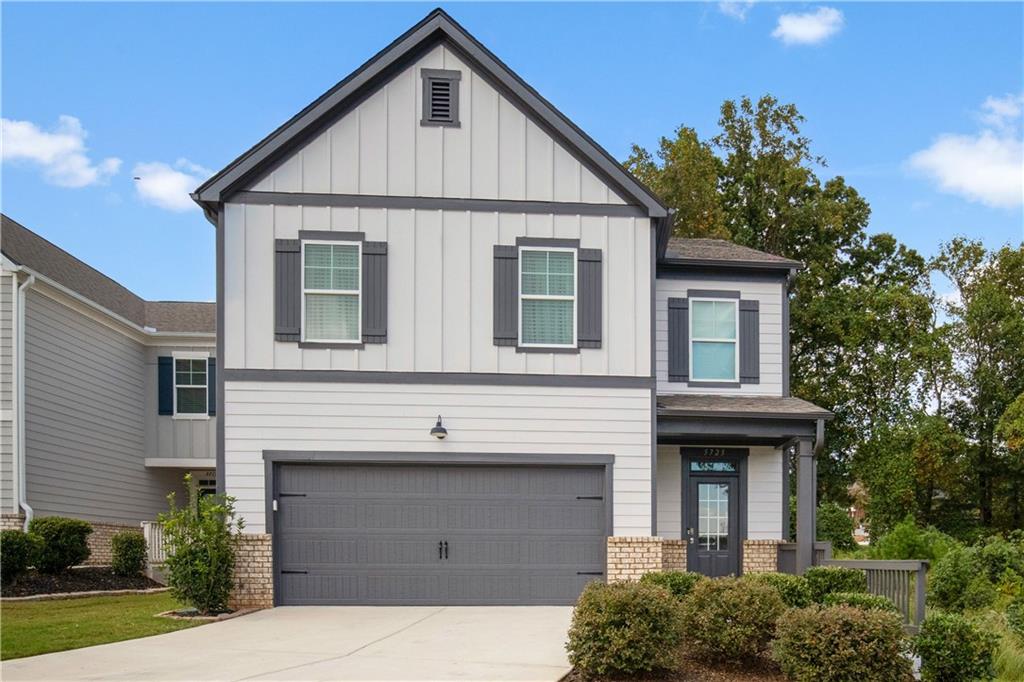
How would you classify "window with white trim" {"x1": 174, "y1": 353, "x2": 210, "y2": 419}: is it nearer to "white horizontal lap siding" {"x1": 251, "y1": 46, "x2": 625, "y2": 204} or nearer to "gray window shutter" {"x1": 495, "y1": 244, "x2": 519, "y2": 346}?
"white horizontal lap siding" {"x1": 251, "y1": 46, "x2": 625, "y2": 204}

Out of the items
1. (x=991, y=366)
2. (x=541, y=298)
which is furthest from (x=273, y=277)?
(x=991, y=366)

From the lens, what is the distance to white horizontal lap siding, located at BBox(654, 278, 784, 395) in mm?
17969

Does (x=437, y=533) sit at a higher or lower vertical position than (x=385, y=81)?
lower

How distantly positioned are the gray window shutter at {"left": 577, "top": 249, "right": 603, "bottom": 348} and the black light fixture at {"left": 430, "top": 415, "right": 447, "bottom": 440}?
7.90ft

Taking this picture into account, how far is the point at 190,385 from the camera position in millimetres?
23734

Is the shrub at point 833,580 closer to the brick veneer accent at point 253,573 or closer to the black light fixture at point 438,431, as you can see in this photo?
the black light fixture at point 438,431

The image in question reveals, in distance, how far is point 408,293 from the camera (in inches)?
612

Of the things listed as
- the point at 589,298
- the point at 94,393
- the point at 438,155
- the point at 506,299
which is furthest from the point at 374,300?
the point at 94,393

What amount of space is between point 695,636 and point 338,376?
6866 millimetres

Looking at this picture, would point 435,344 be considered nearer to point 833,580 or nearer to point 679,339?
point 679,339

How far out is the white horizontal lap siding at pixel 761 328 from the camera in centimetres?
1797

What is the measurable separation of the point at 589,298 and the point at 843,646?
24.4ft

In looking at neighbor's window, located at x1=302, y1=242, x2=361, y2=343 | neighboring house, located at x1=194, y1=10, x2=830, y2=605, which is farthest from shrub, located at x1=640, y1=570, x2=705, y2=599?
neighbor's window, located at x1=302, y1=242, x2=361, y2=343

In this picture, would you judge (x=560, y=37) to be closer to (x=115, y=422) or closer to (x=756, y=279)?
(x=756, y=279)
